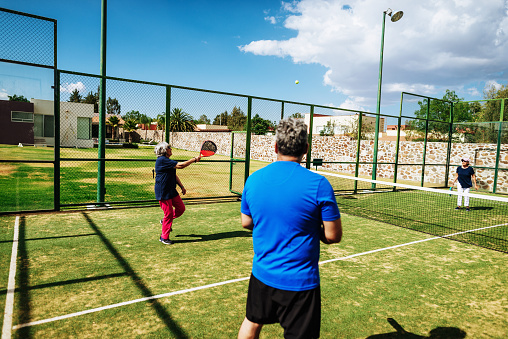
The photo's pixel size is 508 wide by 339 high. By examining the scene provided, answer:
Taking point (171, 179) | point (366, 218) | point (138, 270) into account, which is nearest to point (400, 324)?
point (138, 270)

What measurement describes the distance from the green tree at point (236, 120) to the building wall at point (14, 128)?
6194 mm

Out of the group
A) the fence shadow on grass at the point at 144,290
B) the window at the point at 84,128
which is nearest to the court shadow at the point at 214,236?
the fence shadow on grass at the point at 144,290

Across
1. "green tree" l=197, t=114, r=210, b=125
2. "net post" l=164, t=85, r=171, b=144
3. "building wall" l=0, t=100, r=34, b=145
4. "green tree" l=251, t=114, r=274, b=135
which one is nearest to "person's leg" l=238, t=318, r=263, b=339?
"net post" l=164, t=85, r=171, b=144

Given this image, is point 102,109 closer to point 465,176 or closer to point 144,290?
point 144,290

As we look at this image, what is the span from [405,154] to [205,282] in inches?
756

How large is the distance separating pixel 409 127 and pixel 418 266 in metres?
13.6

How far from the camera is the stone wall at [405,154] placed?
16062 millimetres

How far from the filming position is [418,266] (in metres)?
5.56

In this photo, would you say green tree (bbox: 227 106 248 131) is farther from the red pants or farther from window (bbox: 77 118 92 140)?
the red pants

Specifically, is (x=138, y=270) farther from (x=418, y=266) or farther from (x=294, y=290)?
(x=418, y=266)

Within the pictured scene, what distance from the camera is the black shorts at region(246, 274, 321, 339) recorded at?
6.72 feet

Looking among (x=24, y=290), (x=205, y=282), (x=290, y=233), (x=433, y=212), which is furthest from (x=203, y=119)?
(x=290, y=233)

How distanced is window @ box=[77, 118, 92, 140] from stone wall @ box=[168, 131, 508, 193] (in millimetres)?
2839

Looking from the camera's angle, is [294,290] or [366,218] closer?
[294,290]
